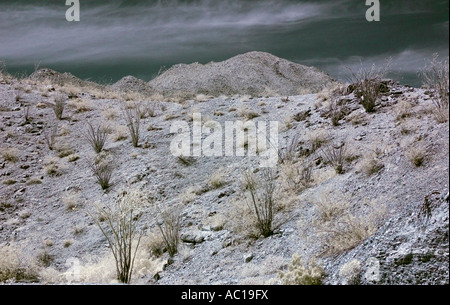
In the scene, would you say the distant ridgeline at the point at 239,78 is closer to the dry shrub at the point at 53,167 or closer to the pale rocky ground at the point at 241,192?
the pale rocky ground at the point at 241,192

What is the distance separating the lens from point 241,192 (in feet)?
23.5

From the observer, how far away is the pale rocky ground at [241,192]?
12.3ft

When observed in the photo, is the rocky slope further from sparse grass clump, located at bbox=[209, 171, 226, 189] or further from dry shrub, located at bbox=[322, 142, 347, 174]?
dry shrub, located at bbox=[322, 142, 347, 174]

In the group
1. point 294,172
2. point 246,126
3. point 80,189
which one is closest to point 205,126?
point 246,126

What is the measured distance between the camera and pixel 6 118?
1256 cm

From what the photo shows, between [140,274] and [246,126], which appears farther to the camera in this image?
[246,126]

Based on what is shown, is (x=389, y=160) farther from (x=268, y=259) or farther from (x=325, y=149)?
(x=268, y=259)

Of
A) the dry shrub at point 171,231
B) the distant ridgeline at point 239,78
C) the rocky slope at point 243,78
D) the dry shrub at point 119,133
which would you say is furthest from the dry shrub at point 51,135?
the rocky slope at point 243,78

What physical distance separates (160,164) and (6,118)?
6.51m

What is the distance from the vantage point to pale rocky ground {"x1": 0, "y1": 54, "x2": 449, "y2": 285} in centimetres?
375

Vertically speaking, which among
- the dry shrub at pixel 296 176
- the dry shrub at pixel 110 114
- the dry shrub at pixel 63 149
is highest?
the dry shrub at pixel 110 114

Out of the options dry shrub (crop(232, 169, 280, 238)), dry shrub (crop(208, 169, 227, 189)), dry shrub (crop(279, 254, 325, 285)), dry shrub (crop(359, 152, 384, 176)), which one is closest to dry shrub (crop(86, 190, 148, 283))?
dry shrub (crop(208, 169, 227, 189))

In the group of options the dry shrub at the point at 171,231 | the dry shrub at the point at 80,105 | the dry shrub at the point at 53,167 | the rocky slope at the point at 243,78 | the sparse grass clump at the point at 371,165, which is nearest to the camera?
the dry shrub at the point at 171,231

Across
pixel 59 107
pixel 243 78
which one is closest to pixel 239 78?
pixel 243 78
